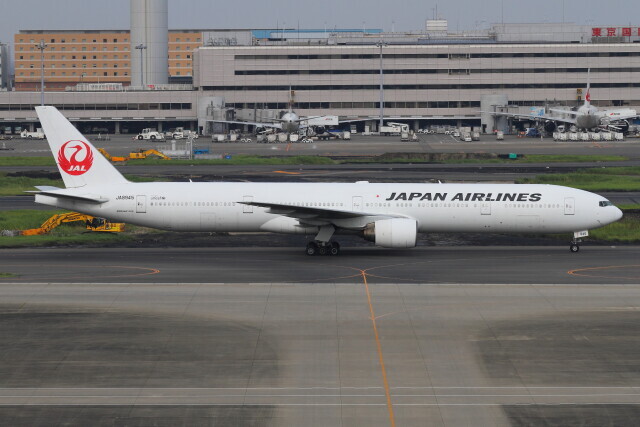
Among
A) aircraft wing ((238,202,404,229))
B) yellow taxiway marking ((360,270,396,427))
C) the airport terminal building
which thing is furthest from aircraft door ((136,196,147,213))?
the airport terminal building

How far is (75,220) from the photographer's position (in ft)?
194

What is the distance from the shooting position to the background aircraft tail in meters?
51.1

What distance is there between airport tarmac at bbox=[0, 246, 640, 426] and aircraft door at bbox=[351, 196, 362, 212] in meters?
3.45

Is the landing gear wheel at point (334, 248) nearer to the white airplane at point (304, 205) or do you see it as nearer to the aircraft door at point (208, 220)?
the white airplane at point (304, 205)

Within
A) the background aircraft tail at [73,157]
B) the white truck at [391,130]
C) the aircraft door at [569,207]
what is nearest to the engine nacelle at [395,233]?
the aircraft door at [569,207]

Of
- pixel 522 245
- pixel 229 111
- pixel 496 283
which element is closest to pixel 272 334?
pixel 496 283

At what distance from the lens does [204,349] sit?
1219 inches

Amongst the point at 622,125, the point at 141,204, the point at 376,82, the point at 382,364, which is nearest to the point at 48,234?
the point at 141,204

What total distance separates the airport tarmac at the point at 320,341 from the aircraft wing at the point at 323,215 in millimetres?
2284

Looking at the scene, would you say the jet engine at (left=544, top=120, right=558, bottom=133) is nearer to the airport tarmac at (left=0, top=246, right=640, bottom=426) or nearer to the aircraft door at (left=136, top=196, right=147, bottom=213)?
the airport tarmac at (left=0, top=246, right=640, bottom=426)

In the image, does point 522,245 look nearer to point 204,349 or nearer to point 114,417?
point 204,349

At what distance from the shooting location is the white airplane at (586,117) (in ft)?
490

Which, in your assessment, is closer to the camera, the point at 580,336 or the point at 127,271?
the point at 580,336

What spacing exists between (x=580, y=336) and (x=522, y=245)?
22060 mm
